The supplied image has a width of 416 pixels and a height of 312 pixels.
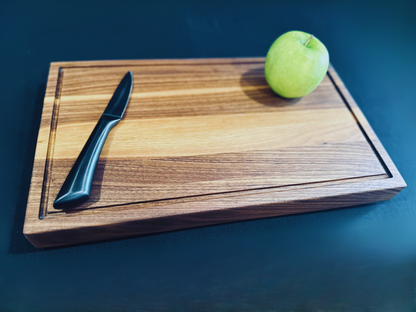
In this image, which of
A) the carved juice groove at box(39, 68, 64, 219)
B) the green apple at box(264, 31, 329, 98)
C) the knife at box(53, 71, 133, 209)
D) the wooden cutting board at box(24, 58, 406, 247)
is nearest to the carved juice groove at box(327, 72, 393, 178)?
the wooden cutting board at box(24, 58, 406, 247)

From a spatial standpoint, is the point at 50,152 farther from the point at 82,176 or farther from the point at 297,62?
the point at 297,62

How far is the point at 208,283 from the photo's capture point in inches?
24.3

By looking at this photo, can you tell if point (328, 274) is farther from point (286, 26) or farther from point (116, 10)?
point (116, 10)

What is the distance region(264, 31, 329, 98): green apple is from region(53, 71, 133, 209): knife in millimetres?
371

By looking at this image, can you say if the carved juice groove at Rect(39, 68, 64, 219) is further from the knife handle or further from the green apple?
the green apple

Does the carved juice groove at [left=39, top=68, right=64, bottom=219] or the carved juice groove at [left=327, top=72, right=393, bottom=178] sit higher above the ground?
the carved juice groove at [left=39, top=68, right=64, bottom=219]

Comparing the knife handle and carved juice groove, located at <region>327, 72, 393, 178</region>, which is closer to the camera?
the knife handle

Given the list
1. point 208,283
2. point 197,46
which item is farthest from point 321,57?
point 208,283

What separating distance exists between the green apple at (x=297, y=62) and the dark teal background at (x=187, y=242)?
30 centimetres

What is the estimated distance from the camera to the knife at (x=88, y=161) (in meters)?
0.55

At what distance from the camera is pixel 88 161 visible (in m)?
0.59

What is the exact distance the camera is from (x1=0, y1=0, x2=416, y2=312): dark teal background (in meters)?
0.59

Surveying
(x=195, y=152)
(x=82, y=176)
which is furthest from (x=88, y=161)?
(x=195, y=152)

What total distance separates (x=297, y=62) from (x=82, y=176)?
0.54m
